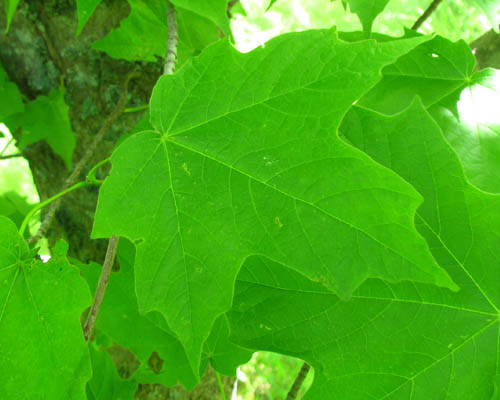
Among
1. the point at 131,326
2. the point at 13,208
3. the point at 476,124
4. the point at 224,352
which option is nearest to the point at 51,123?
the point at 13,208

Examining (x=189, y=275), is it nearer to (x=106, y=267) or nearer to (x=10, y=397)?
(x=106, y=267)

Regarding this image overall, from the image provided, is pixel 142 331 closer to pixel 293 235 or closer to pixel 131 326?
pixel 131 326

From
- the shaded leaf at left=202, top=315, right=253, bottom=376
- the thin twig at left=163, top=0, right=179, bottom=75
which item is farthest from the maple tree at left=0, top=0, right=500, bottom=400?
the shaded leaf at left=202, top=315, right=253, bottom=376

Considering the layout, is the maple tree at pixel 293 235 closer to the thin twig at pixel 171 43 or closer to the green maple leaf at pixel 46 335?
the green maple leaf at pixel 46 335

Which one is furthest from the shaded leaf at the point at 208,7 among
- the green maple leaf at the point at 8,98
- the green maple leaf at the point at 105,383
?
the green maple leaf at the point at 8,98

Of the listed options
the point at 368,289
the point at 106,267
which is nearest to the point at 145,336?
the point at 106,267
